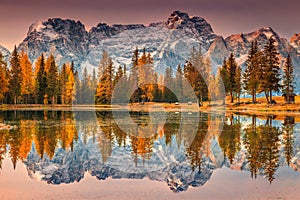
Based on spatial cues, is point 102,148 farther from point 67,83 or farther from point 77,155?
point 67,83

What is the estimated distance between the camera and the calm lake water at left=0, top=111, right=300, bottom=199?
1521 centimetres

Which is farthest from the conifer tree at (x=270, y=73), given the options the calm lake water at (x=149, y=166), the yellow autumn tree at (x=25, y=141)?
the yellow autumn tree at (x=25, y=141)

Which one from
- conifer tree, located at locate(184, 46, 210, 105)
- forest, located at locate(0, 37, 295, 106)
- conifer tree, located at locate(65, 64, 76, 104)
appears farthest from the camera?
conifer tree, located at locate(65, 64, 76, 104)

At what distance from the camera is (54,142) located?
26938mm

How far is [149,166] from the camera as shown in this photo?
19953 mm

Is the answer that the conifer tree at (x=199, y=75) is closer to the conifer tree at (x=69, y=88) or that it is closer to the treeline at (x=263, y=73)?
the treeline at (x=263, y=73)

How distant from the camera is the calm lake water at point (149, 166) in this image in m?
15.2

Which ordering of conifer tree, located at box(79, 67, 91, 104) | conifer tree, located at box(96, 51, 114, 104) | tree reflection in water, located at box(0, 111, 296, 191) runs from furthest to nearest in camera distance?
conifer tree, located at box(79, 67, 91, 104)
conifer tree, located at box(96, 51, 114, 104)
tree reflection in water, located at box(0, 111, 296, 191)

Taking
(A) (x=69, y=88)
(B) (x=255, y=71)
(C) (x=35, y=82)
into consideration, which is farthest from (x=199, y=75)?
(C) (x=35, y=82)

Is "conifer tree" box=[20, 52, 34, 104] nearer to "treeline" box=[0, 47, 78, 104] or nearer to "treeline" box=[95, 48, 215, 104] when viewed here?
"treeline" box=[0, 47, 78, 104]

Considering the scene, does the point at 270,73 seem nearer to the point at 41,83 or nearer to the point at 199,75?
the point at 199,75

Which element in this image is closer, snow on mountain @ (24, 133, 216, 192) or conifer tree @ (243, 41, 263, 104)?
snow on mountain @ (24, 133, 216, 192)

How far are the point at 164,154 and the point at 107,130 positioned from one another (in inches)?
529

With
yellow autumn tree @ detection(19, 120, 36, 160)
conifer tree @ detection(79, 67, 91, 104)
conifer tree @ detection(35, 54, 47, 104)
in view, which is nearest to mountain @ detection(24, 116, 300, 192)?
yellow autumn tree @ detection(19, 120, 36, 160)
